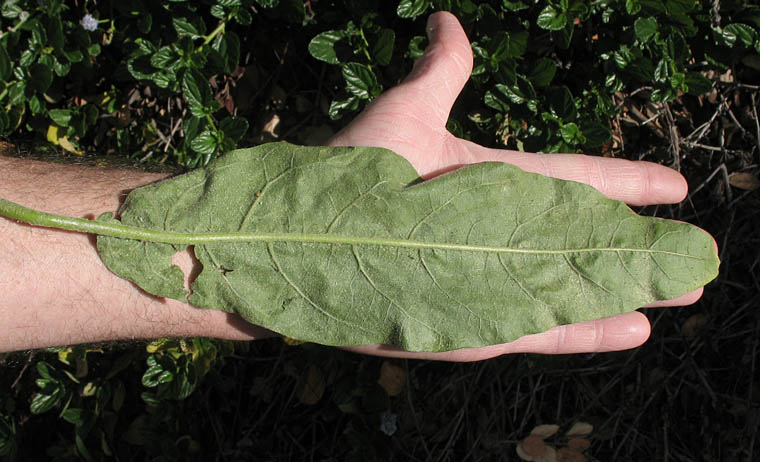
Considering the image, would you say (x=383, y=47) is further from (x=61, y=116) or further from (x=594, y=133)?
(x=61, y=116)

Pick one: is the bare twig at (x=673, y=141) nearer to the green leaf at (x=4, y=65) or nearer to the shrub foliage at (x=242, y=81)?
the shrub foliage at (x=242, y=81)

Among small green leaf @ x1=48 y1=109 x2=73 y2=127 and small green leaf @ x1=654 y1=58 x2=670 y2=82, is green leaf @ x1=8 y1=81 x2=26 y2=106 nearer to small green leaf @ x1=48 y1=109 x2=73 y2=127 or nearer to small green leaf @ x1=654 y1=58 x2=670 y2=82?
small green leaf @ x1=48 y1=109 x2=73 y2=127

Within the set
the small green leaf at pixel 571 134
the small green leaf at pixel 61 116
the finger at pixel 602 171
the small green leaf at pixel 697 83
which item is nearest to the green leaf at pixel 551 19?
the small green leaf at pixel 571 134

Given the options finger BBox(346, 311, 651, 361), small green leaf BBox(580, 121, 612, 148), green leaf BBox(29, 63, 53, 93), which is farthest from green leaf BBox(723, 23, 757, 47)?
green leaf BBox(29, 63, 53, 93)

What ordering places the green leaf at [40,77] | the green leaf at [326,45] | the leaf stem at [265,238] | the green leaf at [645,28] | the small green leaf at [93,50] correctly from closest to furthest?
the leaf stem at [265,238] → the green leaf at [645,28] → the green leaf at [326,45] → the green leaf at [40,77] → the small green leaf at [93,50]

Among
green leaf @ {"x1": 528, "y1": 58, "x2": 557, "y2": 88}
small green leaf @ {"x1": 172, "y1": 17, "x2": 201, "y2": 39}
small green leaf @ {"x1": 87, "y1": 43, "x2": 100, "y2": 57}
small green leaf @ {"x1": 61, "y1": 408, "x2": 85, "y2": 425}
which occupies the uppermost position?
small green leaf @ {"x1": 172, "y1": 17, "x2": 201, "y2": 39}

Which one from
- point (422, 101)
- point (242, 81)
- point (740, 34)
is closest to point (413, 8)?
point (422, 101)
